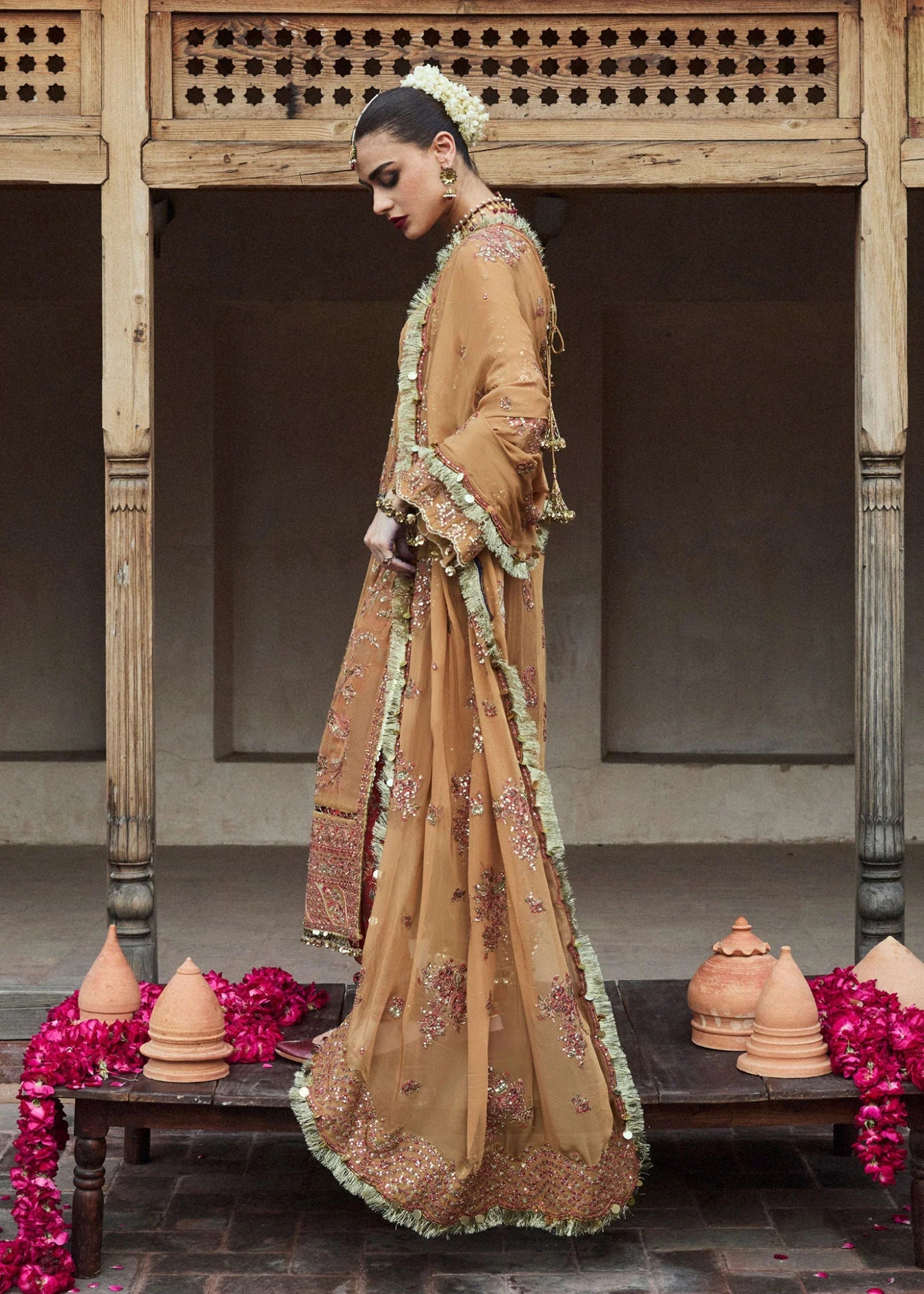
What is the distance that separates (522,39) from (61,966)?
10.9 ft

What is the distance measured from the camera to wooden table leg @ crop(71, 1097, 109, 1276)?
3326 millimetres

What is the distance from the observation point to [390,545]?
336cm

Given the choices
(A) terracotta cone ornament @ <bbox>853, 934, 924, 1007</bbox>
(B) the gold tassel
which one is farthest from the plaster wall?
(B) the gold tassel

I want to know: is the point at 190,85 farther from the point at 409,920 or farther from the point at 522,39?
the point at 409,920

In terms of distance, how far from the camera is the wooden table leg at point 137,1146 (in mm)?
3943

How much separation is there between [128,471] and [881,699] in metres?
2.21

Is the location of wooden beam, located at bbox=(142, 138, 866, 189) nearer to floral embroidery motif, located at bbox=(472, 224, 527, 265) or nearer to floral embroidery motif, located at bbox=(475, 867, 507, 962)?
floral embroidery motif, located at bbox=(472, 224, 527, 265)

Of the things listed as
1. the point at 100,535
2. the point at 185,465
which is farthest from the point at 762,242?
the point at 100,535

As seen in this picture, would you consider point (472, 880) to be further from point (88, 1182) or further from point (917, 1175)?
point (917, 1175)

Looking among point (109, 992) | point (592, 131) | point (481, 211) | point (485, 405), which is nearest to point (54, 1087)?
point (109, 992)

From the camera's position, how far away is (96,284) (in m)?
7.63

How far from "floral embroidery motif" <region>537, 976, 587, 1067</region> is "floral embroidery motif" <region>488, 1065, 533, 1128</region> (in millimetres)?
131

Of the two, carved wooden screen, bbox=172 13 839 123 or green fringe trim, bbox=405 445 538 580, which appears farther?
carved wooden screen, bbox=172 13 839 123

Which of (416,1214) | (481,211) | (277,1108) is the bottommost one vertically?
(416,1214)
